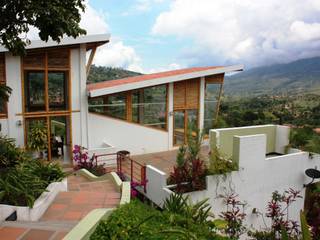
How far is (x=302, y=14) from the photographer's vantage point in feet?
62.4

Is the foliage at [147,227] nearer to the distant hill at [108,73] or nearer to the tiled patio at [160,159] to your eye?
the tiled patio at [160,159]

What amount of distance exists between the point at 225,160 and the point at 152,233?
19.0 ft

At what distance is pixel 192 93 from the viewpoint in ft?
52.1

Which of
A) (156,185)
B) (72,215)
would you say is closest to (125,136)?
(156,185)

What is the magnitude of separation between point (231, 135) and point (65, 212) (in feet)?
25.3

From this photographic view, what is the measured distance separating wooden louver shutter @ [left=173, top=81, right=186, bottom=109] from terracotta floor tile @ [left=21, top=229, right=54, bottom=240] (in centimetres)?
1137

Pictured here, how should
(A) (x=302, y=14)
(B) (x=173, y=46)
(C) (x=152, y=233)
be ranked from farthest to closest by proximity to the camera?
1. (B) (x=173, y=46)
2. (A) (x=302, y=14)
3. (C) (x=152, y=233)

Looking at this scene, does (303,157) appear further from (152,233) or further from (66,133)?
(66,133)

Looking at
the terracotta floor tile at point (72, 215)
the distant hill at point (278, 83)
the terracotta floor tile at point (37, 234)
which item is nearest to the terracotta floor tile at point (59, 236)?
the terracotta floor tile at point (37, 234)

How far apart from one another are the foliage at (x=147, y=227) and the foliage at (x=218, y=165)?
372cm

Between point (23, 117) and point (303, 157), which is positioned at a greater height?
point (23, 117)

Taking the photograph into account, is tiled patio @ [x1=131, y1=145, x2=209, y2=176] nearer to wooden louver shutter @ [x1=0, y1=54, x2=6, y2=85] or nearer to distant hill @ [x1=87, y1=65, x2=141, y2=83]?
wooden louver shutter @ [x1=0, y1=54, x2=6, y2=85]

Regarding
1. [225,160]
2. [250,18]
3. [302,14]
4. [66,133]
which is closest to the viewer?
[225,160]

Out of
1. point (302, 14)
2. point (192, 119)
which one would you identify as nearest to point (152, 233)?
point (192, 119)
